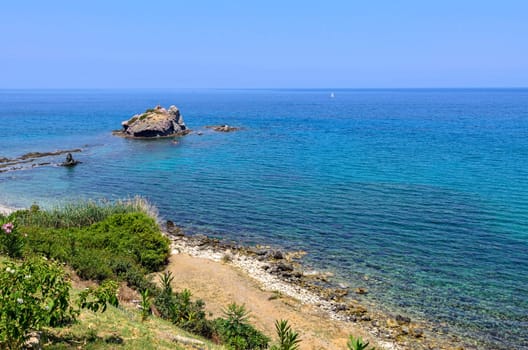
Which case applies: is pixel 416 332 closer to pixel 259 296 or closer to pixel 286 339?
pixel 286 339

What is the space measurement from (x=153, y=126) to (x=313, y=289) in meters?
83.4

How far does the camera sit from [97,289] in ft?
41.8

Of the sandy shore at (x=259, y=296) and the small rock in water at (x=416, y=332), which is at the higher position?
the sandy shore at (x=259, y=296)

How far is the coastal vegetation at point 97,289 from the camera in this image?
428 inches

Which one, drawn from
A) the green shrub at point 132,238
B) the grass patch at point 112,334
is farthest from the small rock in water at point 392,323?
the green shrub at point 132,238

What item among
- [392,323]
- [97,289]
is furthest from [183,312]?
[392,323]

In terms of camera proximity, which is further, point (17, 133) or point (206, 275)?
point (17, 133)

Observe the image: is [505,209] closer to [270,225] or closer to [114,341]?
[270,225]

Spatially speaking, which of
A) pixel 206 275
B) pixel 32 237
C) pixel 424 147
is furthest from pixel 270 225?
pixel 424 147

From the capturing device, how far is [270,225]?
138 ft

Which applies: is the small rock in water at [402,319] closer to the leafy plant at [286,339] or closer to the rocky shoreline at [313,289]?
the rocky shoreline at [313,289]

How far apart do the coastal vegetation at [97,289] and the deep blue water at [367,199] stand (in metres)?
9.78

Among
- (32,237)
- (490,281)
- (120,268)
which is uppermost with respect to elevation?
(32,237)

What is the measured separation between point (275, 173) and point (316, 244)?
2743 centimetres
